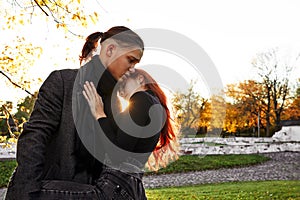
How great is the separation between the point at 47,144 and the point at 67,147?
9cm

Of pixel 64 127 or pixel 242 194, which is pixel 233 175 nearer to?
pixel 242 194

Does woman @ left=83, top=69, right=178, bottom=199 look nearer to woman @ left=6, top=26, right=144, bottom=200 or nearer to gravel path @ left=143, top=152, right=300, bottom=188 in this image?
woman @ left=6, top=26, right=144, bottom=200

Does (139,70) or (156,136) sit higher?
(139,70)

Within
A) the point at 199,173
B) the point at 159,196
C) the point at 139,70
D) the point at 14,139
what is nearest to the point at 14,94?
the point at 14,139

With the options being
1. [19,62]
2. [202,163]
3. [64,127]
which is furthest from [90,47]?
[202,163]

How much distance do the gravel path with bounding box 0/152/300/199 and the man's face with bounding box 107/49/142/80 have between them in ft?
40.3

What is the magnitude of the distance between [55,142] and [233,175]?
15.4m

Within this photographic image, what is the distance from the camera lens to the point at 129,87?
2.21 metres

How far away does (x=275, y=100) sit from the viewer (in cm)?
3997

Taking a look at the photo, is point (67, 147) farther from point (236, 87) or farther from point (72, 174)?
point (236, 87)

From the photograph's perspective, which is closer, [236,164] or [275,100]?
[236,164]

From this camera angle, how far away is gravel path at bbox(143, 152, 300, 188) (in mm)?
15539

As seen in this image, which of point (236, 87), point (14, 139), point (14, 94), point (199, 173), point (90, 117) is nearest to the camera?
point (90, 117)

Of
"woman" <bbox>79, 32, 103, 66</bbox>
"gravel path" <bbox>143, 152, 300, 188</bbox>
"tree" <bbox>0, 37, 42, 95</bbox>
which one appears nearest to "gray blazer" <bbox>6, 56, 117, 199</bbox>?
"woman" <bbox>79, 32, 103, 66</bbox>
